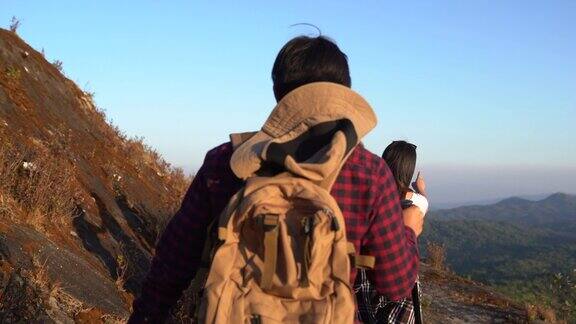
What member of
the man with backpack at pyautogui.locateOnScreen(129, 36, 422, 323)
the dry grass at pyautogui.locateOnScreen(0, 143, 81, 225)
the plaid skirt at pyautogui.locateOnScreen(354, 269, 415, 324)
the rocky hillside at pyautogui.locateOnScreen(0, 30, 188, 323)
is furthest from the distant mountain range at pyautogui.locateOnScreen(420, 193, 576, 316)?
the man with backpack at pyautogui.locateOnScreen(129, 36, 422, 323)

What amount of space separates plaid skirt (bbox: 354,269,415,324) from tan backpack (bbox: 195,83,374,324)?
0.94m

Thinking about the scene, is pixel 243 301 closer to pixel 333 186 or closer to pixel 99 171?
pixel 333 186

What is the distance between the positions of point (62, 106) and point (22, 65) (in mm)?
968

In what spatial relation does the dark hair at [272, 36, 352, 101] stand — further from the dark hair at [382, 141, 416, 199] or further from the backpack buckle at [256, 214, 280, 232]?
the dark hair at [382, 141, 416, 199]

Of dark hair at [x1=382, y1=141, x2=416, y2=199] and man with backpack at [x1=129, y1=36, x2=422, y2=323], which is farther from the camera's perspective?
dark hair at [x1=382, y1=141, x2=416, y2=199]

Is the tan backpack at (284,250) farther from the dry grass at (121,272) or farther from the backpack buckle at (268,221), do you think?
the dry grass at (121,272)

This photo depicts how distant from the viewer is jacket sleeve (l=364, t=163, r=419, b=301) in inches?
72.1

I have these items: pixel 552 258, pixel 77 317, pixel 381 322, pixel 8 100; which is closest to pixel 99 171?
pixel 8 100

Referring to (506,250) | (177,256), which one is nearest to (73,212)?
(177,256)

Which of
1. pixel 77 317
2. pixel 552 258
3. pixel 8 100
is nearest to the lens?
pixel 77 317

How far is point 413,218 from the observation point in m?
2.75

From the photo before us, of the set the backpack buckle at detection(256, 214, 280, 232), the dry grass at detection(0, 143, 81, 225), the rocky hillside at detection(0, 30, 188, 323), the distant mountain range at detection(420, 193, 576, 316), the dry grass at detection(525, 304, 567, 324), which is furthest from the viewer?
the distant mountain range at detection(420, 193, 576, 316)

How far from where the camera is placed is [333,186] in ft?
5.80

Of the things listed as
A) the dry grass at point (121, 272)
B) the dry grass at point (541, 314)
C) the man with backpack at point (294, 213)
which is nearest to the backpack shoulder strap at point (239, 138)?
the man with backpack at point (294, 213)
